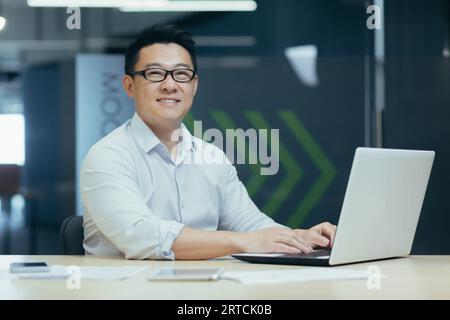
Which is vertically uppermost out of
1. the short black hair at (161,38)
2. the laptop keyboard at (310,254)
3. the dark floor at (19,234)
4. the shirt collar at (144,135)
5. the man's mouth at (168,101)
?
the short black hair at (161,38)

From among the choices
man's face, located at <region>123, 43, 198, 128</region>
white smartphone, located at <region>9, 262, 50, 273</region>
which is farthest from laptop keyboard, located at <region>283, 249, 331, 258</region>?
man's face, located at <region>123, 43, 198, 128</region>

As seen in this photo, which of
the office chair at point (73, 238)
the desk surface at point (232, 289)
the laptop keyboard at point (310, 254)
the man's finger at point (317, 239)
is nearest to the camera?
the desk surface at point (232, 289)

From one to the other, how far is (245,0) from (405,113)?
123cm

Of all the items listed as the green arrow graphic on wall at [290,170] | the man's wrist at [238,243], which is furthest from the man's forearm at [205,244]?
the green arrow graphic on wall at [290,170]

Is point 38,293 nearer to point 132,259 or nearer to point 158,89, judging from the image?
point 132,259

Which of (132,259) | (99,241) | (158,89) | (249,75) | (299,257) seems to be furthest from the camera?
(249,75)

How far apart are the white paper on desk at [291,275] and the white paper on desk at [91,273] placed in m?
0.22

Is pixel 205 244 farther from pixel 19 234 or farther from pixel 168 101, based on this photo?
pixel 19 234

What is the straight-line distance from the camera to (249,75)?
5.07 metres

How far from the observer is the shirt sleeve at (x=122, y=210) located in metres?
2.25

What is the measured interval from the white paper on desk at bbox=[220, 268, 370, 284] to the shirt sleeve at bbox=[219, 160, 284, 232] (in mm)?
976

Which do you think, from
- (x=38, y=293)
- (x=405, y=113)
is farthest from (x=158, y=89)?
(x=405, y=113)

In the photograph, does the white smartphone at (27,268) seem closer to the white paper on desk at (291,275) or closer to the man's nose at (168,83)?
the white paper on desk at (291,275)

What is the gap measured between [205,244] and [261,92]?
2.90 metres
